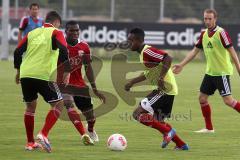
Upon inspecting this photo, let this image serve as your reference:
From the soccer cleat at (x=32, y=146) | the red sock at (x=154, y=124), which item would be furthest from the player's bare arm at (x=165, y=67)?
the soccer cleat at (x=32, y=146)

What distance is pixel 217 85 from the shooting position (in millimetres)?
14953

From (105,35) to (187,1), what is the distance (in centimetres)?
500

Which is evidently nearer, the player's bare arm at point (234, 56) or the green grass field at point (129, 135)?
the green grass field at point (129, 135)

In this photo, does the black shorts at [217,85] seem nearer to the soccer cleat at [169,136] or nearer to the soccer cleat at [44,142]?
the soccer cleat at [169,136]

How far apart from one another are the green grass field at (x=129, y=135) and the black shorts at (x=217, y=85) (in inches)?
30.5

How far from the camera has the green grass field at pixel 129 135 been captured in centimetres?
1195

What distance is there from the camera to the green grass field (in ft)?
39.2

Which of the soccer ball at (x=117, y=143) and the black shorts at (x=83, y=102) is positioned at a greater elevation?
the black shorts at (x=83, y=102)

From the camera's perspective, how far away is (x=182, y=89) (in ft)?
81.3

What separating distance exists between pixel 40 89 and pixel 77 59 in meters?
1.59

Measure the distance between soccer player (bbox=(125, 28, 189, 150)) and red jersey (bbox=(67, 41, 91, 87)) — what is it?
136cm

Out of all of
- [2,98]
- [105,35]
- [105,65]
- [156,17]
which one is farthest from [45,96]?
[156,17]

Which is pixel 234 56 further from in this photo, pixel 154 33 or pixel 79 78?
pixel 154 33

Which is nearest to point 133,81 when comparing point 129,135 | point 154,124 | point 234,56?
point 154,124
